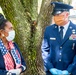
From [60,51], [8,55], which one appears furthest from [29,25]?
[8,55]

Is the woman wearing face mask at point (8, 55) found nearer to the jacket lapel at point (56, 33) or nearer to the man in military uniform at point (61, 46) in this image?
the man in military uniform at point (61, 46)

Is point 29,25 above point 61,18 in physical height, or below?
below

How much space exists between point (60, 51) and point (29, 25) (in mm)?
1683

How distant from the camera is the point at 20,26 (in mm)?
5328

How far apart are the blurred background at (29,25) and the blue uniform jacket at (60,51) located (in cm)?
141

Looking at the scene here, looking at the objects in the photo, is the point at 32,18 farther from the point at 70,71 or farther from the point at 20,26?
the point at 70,71

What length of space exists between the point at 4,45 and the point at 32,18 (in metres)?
2.03

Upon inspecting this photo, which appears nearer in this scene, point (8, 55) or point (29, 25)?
point (8, 55)

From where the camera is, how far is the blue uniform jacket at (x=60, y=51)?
387cm

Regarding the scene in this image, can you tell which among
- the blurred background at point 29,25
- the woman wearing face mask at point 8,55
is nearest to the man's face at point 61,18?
the woman wearing face mask at point 8,55

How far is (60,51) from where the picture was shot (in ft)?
12.8

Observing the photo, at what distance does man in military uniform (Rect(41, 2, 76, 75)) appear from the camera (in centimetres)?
387

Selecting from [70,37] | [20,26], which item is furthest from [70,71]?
[20,26]

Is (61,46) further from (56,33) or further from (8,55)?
(8,55)
